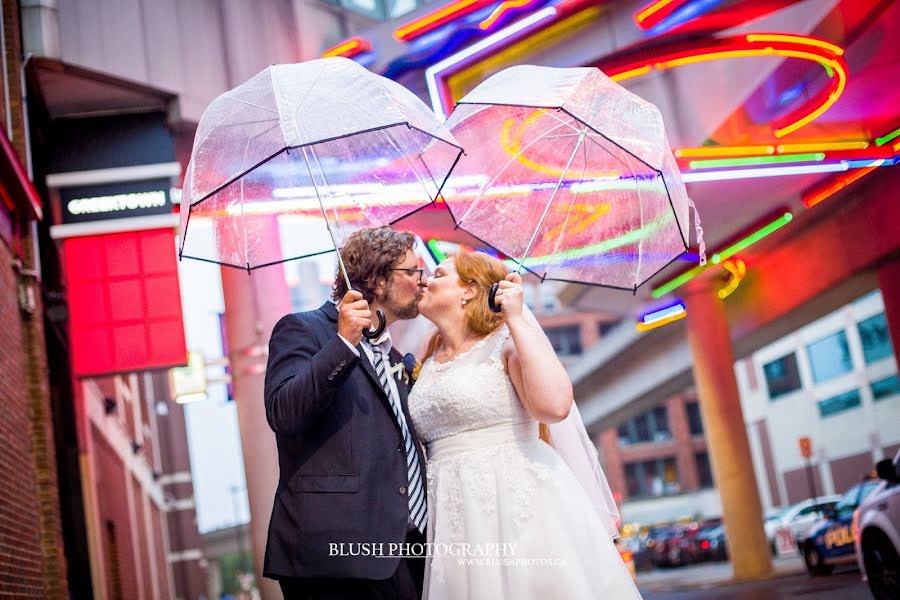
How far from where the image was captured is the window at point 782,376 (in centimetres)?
5475

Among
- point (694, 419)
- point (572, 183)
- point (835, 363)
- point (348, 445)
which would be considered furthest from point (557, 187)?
point (694, 419)

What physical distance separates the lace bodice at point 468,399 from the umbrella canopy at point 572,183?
1.02 meters

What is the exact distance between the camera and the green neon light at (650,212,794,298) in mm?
16281

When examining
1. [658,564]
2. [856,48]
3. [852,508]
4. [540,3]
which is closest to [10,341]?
[540,3]

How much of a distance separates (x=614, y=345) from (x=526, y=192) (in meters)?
24.9

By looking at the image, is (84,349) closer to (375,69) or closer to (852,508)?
(375,69)

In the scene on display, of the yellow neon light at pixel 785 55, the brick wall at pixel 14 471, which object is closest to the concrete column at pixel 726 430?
the yellow neon light at pixel 785 55

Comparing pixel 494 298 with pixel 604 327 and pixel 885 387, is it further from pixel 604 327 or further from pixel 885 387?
pixel 604 327

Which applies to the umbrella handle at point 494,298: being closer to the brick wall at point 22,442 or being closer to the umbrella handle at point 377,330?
the umbrella handle at point 377,330

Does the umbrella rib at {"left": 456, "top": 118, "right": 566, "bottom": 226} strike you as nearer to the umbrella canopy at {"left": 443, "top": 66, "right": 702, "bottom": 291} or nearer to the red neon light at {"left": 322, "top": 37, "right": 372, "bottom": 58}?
the umbrella canopy at {"left": 443, "top": 66, "right": 702, "bottom": 291}

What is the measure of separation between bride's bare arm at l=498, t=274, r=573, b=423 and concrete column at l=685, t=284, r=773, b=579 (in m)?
17.3

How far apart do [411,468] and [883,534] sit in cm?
592

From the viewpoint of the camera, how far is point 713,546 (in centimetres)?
3384

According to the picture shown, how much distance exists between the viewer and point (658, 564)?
36.1 meters
